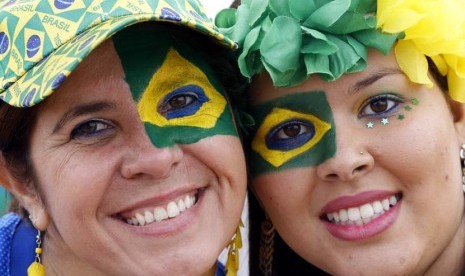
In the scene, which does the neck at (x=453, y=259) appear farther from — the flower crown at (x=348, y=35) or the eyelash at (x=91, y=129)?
the eyelash at (x=91, y=129)

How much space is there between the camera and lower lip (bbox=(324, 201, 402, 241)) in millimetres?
2266

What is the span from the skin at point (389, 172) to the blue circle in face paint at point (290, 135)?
0.33 ft

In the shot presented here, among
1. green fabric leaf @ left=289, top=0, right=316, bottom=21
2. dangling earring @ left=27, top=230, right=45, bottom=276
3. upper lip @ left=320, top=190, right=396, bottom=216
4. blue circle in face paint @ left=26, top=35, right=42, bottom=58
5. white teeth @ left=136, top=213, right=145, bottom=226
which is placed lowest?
upper lip @ left=320, top=190, right=396, bottom=216

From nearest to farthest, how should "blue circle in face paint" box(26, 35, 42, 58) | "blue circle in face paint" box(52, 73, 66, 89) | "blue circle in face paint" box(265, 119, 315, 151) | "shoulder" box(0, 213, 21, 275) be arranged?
"blue circle in face paint" box(52, 73, 66, 89)
"blue circle in face paint" box(26, 35, 42, 58)
"blue circle in face paint" box(265, 119, 315, 151)
"shoulder" box(0, 213, 21, 275)

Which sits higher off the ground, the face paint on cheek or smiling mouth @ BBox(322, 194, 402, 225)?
the face paint on cheek

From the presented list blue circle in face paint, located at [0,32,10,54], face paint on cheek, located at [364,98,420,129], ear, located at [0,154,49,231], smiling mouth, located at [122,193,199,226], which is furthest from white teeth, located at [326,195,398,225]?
blue circle in face paint, located at [0,32,10,54]

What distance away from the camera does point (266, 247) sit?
2809mm

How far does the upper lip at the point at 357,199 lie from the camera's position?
A: 2252mm

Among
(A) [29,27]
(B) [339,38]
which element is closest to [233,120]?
(B) [339,38]

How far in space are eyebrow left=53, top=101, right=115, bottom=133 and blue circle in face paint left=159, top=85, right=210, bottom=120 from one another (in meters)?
0.20

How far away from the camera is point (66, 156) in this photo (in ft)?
6.87

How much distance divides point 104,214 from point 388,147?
105 centimetres

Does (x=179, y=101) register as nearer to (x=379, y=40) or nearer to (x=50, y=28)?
(x=50, y=28)

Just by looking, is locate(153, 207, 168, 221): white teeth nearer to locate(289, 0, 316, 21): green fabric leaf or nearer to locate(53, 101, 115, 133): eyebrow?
locate(53, 101, 115, 133): eyebrow
